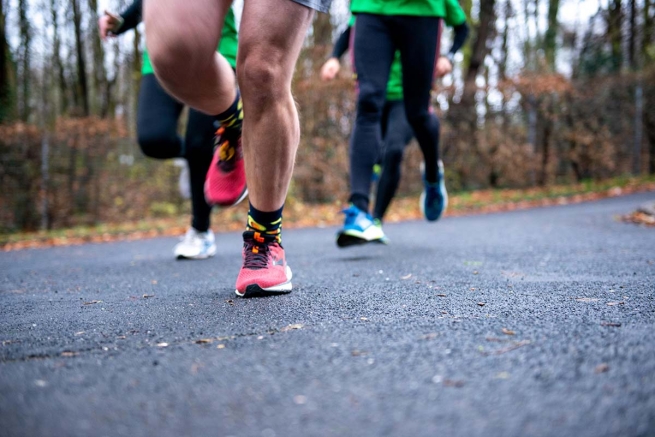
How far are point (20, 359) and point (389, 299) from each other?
1035 mm

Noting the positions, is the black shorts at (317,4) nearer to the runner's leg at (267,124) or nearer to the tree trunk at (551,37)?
the runner's leg at (267,124)

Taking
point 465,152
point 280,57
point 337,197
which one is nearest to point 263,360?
point 280,57

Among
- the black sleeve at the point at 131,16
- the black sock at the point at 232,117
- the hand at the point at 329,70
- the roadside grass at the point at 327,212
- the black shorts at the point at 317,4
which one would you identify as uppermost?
the black sleeve at the point at 131,16

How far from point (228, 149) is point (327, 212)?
626 cm

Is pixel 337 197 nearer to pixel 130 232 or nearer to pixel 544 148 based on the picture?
pixel 130 232

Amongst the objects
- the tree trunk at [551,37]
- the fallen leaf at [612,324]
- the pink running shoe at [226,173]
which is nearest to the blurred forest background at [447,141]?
the tree trunk at [551,37]

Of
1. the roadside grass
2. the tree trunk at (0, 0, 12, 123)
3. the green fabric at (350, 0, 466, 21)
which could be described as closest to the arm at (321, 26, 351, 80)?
the green fabric at (350, 0, 466, 21)

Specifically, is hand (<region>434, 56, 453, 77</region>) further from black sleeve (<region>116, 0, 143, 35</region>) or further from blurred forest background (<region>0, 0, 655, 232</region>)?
blurred forest background (<region>0, 0, 655, 232</region>)

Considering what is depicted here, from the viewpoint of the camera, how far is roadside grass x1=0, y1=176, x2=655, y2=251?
736 centimetres

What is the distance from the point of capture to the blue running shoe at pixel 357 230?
10.1 feet

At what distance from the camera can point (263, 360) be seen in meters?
1.12

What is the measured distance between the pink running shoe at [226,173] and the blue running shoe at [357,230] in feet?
2.86

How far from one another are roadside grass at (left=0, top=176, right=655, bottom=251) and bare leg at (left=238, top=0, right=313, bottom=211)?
5491mm

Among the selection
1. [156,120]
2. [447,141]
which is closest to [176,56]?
[156,120]
